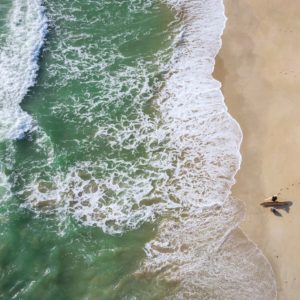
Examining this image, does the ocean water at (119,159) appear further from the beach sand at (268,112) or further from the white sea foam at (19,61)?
the beach sand at (268,112)

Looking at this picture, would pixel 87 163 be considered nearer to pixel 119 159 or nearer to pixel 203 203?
pixel 119 159

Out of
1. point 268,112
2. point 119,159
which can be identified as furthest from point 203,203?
point 268,112

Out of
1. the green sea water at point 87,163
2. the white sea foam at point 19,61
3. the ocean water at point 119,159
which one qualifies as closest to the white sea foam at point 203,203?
the ocean water at point 119,159

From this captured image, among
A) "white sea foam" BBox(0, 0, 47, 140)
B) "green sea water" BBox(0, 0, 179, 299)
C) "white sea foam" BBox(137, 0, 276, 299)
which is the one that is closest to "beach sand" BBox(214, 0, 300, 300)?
"white sea foam" BBox(137, 0, 276, 299)

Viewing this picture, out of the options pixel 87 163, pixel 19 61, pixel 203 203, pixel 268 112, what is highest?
pixel 19 61

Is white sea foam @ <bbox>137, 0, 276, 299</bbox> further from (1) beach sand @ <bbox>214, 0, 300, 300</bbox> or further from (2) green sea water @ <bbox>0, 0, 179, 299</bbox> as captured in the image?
(2) green sea water @ <bbox>0, 0, 179, 299</bbox>
